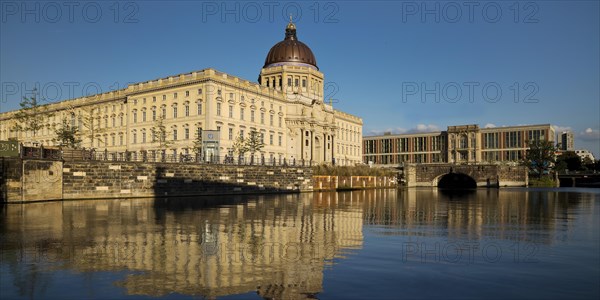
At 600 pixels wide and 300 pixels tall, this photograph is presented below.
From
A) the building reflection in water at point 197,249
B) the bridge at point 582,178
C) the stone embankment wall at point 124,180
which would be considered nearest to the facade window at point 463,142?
the bridge at point 582,178

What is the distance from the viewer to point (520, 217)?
84.2ft

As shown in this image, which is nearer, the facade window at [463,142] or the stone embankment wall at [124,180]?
the stone embankment wall at [124,180]

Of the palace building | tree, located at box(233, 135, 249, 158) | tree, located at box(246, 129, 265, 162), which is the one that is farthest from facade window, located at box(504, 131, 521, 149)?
tree, located at box(233, 135, 249, 158)

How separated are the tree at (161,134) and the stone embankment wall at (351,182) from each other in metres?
25.0

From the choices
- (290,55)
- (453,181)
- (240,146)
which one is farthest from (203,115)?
(453,181)

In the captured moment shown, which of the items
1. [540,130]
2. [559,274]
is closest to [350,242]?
[559,274]

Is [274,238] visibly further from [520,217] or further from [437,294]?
[520,217]

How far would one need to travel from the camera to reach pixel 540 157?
11550 cm

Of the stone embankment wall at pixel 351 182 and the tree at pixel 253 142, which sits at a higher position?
the tree at pixel 253 142

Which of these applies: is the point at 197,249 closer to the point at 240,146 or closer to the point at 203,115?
the point at 203,115

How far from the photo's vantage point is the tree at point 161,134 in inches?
2990

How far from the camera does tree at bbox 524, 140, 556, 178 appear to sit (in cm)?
11494

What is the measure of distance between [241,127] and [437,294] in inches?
2905

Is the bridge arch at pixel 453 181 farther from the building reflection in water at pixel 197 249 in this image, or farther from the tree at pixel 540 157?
the building reflection in water at pixel 197 249
